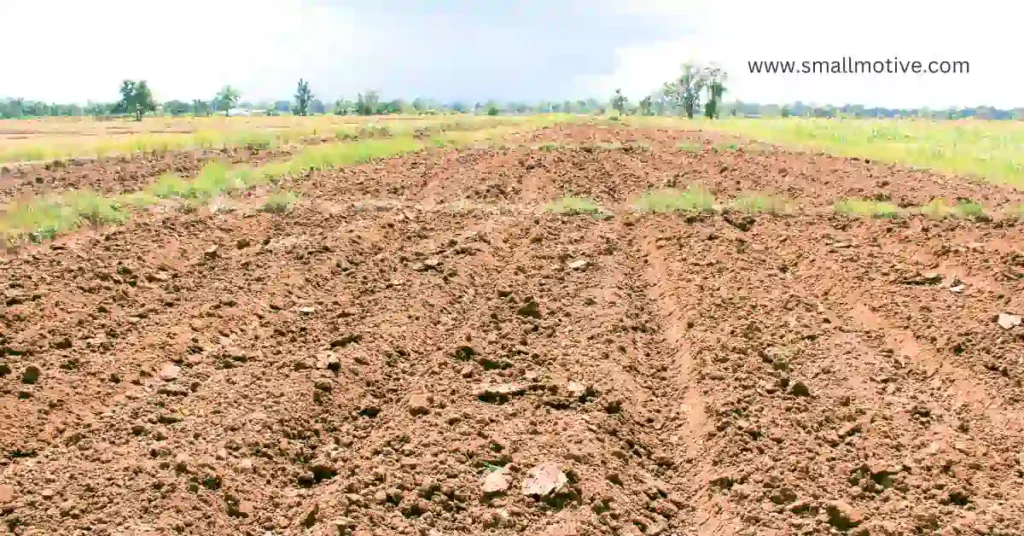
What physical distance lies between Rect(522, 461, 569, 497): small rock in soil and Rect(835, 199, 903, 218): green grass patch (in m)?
8.24

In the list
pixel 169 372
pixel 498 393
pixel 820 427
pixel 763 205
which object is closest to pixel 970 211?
pixel 763 205

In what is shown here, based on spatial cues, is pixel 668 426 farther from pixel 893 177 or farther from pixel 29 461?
pixel 893 177

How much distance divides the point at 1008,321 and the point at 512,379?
4156 millimetres

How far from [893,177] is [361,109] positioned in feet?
242

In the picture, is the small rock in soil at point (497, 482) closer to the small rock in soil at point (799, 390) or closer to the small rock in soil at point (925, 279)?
the small rock in soil at point (799, 390)

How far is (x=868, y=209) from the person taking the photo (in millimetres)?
11836

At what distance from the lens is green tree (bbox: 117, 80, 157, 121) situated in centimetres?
8150

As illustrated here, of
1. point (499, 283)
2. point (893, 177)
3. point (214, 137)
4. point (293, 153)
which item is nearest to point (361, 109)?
point (214, 137)

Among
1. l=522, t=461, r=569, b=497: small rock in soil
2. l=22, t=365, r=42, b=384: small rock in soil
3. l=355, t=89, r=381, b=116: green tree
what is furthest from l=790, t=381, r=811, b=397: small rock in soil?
l=355, t=89, r=381, b=116: green tree

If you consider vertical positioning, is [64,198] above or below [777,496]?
above

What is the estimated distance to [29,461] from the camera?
5027 millimetres

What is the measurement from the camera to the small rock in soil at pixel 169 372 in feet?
20.2

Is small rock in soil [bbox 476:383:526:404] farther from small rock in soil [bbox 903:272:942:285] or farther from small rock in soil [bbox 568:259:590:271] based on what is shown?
small rock in soil [bbox 903:272:942:285]

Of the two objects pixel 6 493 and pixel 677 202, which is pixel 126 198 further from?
pixel 6 493
